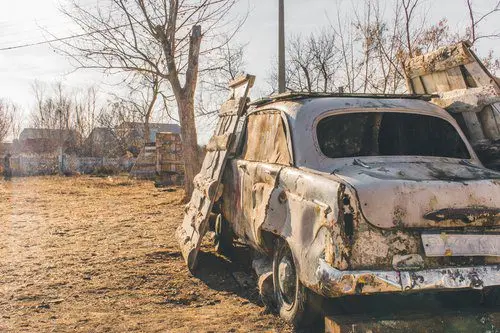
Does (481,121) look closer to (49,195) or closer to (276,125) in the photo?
(276,125)

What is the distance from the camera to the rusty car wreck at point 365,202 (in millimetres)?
3119

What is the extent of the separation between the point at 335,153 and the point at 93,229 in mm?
6028

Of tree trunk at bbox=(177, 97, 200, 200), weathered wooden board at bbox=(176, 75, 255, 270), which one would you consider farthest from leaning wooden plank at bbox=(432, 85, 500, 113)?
tree trunk at bbox=(177, 97, 200, 200)

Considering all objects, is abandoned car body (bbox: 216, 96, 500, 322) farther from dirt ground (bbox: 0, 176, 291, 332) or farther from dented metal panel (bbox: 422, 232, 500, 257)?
dirt ground (bbox: 0, 176, 291, 332)

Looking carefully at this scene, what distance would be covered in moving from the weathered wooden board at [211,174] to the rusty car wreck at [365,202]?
763 millimetres

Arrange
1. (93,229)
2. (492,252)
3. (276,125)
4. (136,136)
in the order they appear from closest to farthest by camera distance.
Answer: (492,252)
(276,125)
(93,229)
(136,136)

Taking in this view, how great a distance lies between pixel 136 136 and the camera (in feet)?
141

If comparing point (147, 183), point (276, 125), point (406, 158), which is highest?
point (276, 125)

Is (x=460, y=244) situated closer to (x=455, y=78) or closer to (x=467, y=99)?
(x=467, y=99)

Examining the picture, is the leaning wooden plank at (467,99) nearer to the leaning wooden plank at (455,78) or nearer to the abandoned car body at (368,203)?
the leaning wooden plank at (455,78)

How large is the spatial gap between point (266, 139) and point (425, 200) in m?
2.09

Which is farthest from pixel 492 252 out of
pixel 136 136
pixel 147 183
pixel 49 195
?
pixel 136 136

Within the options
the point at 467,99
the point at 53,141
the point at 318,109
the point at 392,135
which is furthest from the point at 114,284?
the point at 53,141

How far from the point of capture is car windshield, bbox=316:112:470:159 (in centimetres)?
457
